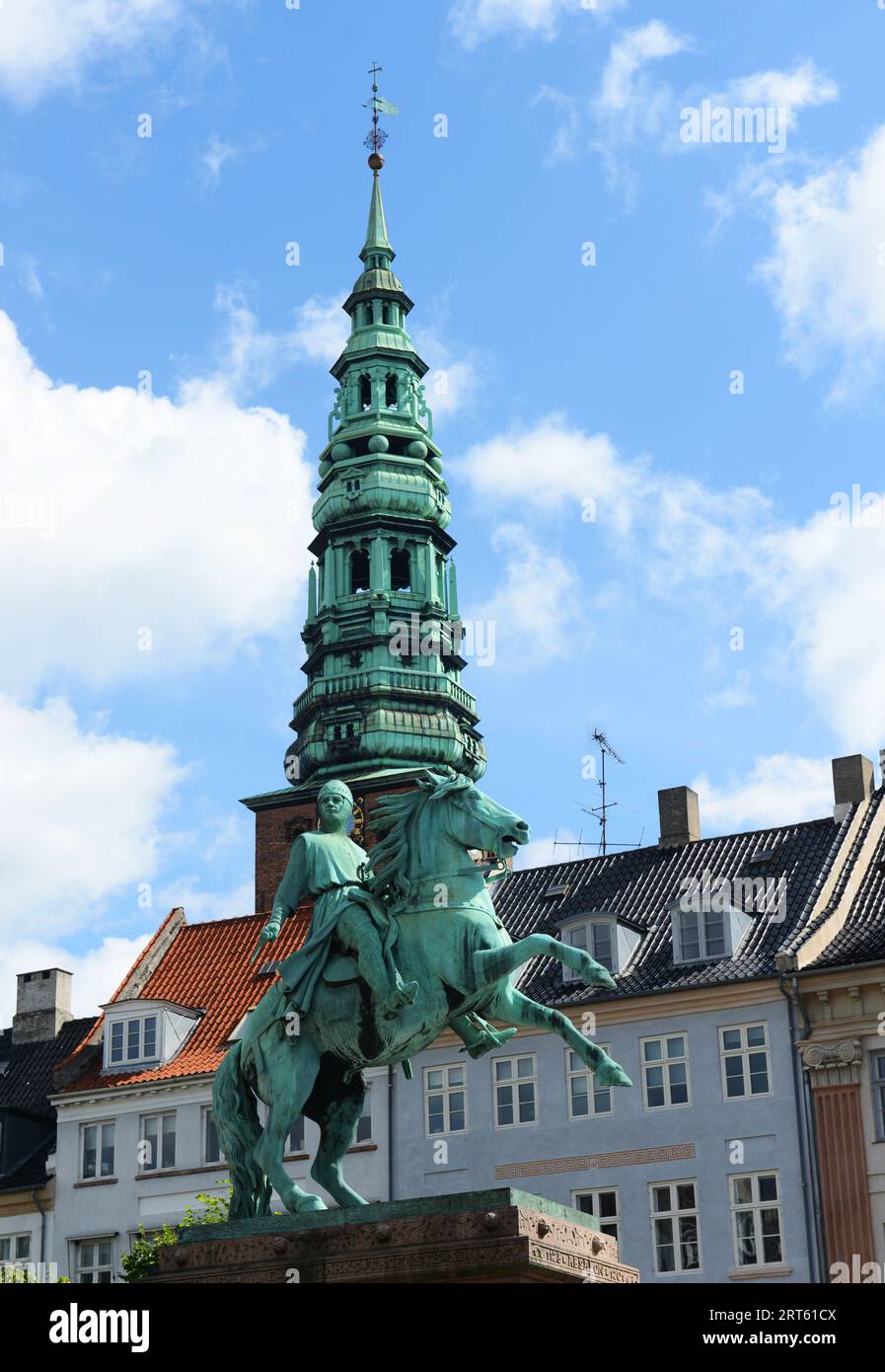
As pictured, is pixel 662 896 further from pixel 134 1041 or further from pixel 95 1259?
pixel 95 1259

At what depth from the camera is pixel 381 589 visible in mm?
83688

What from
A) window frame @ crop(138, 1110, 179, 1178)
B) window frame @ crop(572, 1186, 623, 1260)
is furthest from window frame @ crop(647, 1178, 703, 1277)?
window frame @ crop(138, 1110, 179, 1178)

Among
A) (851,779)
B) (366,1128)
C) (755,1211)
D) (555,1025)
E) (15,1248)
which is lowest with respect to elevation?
(555,1025)

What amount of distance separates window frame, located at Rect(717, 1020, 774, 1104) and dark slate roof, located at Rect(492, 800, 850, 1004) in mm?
1020

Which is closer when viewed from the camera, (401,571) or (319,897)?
(319,897)

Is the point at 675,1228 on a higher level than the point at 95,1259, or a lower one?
lower

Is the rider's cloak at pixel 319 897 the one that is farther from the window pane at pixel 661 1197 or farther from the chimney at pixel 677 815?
the chimney at pixel 677 815

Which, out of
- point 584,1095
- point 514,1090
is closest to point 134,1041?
point 514,1090

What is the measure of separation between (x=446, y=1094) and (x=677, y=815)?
33.8ft

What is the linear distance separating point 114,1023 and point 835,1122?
62.7 ft

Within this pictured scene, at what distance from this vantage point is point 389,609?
8369 centimetres

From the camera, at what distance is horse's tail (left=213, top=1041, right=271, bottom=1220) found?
2098cm

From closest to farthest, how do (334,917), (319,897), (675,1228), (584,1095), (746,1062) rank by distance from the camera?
1. (334,917)
2. (319,897)
3. (675,1228)
4. (746,1062)
5. (584,1095)
